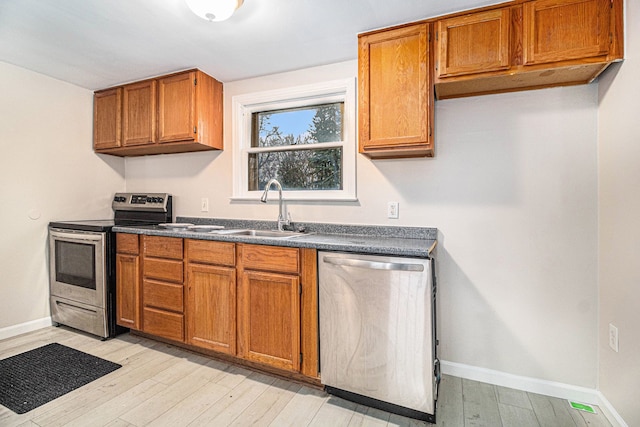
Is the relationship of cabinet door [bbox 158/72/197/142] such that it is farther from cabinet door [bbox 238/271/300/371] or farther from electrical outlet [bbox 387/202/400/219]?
electrical outlet [bbox 387/202/400/219]

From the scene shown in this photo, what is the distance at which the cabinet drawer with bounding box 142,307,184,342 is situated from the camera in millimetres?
2412

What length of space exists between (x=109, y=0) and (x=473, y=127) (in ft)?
7.70

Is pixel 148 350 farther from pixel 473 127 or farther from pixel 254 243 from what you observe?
pixel 473 127

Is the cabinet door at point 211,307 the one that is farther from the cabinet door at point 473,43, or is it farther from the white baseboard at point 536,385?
the cabinet door at point 473,43

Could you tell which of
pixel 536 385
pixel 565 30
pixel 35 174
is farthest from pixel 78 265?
pixel 565 30

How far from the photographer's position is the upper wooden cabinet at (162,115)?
275 cm

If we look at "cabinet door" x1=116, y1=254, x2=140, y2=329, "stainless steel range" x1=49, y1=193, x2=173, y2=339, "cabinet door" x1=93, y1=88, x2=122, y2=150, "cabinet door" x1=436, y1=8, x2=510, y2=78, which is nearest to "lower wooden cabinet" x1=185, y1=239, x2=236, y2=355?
"cabinet door" x1=116, y1=254, x2=140, y2=329

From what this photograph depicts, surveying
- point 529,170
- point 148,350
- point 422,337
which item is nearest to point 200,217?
point 148,350

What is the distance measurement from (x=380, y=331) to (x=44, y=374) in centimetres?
226

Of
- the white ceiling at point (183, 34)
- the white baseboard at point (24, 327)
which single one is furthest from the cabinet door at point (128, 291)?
the white ceiling at point (183, 34)

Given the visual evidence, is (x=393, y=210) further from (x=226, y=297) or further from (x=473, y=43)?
(x=226, y=297)

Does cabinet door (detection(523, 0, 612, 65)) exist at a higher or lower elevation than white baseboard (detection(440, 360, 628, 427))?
higher

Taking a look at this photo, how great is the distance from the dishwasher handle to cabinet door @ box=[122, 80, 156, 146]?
217cm

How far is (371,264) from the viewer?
1.74 meters
